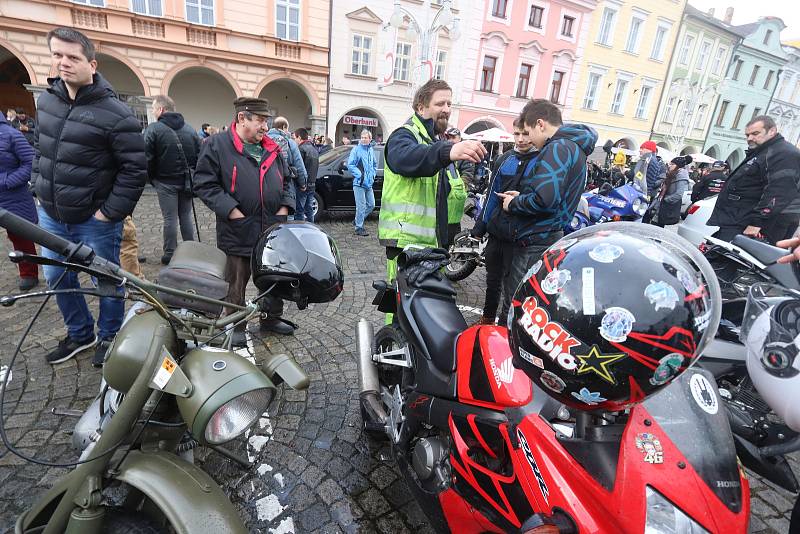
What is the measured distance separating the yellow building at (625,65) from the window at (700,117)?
4.91m

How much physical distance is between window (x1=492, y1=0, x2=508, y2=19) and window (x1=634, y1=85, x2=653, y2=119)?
1204cm

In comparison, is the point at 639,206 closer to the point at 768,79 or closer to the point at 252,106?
the point at 252,106

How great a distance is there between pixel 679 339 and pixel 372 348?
1.88 m

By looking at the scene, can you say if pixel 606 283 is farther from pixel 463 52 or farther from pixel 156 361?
pixel 463 52

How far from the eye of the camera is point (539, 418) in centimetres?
121

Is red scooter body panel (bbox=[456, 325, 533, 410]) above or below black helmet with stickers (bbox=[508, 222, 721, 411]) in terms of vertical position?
below

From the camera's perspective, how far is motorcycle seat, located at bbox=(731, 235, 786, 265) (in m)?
2.75

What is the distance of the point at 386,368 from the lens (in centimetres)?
262

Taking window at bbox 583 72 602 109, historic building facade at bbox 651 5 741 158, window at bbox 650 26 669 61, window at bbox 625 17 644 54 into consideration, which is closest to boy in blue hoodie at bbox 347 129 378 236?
window at bbox 583 72 602 109

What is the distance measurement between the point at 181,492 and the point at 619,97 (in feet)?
101

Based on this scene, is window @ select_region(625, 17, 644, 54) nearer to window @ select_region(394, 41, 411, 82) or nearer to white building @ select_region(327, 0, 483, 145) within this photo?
white building @ select_region(327, 0, 483, 145)

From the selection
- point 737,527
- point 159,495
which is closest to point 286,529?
point 159,495

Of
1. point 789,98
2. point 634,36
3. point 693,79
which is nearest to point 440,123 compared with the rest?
point 634,36

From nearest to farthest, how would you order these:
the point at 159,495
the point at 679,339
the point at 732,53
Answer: the point at 679,339 → the point at 159,495 → the point at 732,53
